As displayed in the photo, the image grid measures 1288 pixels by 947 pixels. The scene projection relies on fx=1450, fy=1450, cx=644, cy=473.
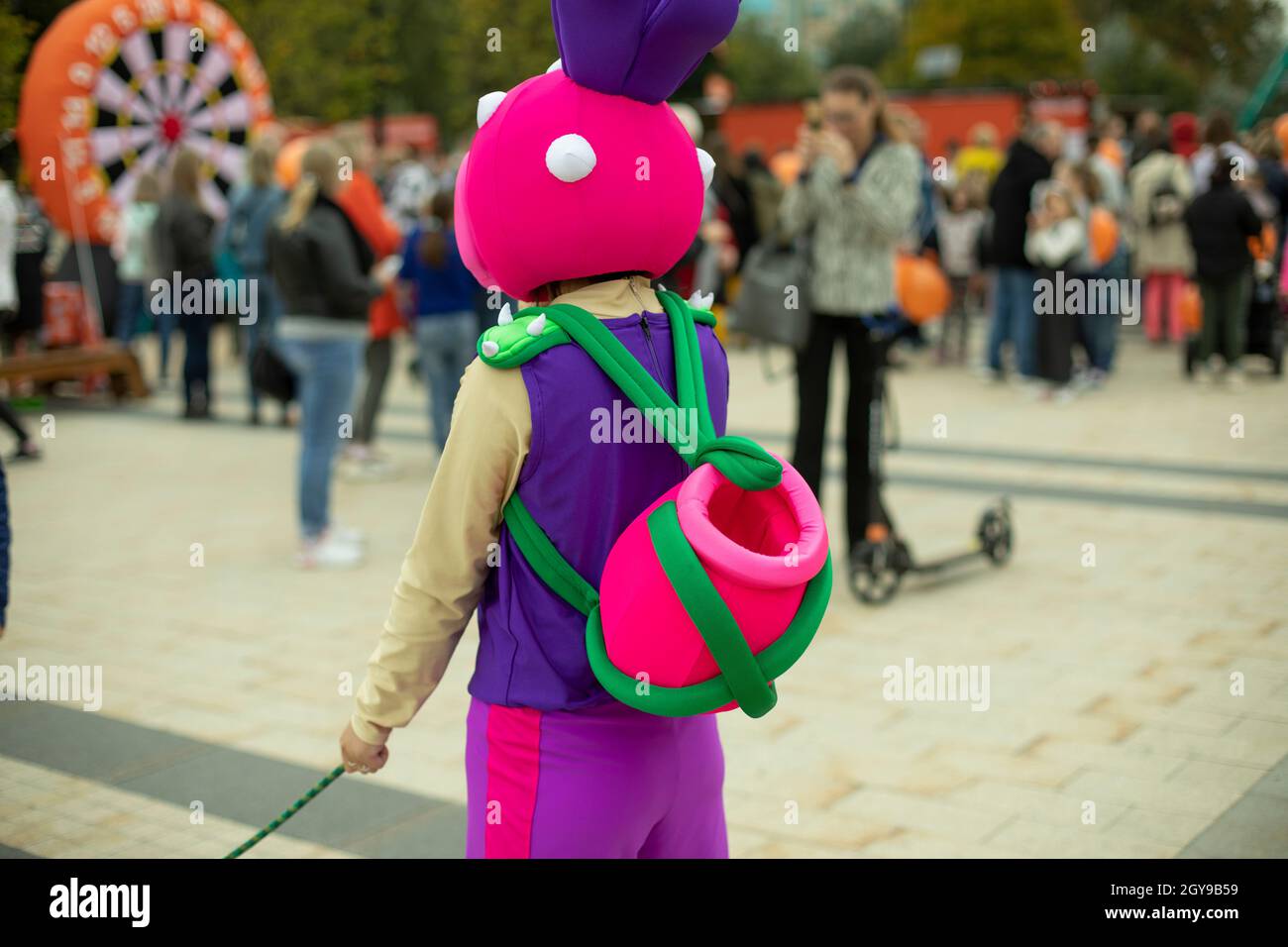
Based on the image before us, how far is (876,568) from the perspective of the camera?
20.7ft

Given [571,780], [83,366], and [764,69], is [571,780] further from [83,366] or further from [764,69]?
[764,69]

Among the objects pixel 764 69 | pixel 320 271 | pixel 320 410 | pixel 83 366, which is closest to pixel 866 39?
pixel 764 69

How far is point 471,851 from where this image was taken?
2502 millimetres

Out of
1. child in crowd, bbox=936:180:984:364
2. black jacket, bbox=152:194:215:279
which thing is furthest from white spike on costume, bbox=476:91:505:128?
child in crowd, bbox=936:180:984:364

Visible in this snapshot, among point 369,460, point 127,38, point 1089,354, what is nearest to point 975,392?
point 1089,354

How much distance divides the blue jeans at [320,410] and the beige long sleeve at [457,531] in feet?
15.4

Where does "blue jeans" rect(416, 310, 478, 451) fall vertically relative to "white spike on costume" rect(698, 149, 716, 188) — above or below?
below

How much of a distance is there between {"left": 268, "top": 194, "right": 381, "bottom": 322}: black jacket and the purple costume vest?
4.83 metres

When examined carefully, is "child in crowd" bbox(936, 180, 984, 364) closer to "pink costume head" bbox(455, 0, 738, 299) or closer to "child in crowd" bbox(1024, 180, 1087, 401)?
"child in crowd" bbox(1024, 180, 1087, 401)

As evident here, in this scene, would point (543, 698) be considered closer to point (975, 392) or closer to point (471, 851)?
point (471, 851)

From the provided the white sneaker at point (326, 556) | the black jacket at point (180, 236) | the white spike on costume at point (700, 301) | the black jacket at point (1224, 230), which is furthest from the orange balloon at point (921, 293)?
the white spike on costume at point (700, 301)

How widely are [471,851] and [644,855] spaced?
11.9 inches

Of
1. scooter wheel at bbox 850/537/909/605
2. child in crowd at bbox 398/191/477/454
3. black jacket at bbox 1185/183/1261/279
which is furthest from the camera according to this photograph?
black jacket at bbox 1185/183/1261/279

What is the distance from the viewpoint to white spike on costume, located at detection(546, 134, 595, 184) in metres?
2.32
